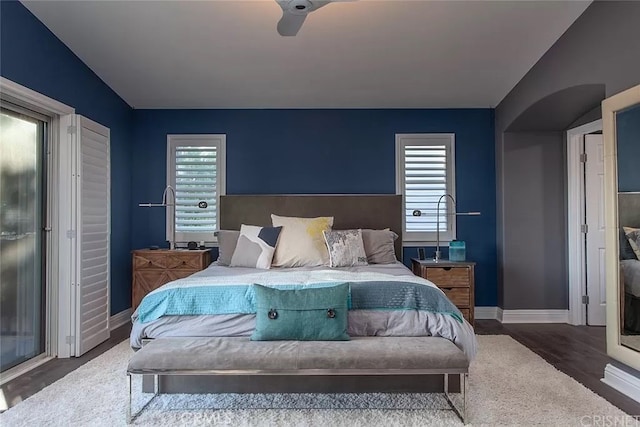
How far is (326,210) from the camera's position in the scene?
4746 millimetres

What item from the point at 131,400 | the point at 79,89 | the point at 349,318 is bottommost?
the point at 131,400

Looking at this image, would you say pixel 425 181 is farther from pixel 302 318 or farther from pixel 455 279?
pixel 302 318

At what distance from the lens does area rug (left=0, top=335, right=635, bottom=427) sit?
235 centimetres

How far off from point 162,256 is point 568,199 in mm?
4559

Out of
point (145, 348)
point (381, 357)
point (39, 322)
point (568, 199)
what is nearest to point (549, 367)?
point (381, 357)

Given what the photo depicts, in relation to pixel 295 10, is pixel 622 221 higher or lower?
lower

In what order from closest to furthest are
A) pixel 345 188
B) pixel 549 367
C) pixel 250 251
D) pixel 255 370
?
pixel 255 370, pixel 549 367, pixel 250 251, pixel 345 188

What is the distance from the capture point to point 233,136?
4945 millimetres

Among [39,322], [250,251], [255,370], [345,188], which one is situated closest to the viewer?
[255,370]

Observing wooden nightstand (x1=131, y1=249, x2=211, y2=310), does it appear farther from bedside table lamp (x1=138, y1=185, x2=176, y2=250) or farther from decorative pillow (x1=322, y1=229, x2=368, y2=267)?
decorative pillow (x1=322, y1=229, x2=368, y2=267)

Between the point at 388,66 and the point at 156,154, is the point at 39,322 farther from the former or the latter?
the point at 388,66

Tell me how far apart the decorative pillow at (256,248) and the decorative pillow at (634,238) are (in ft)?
9.23
